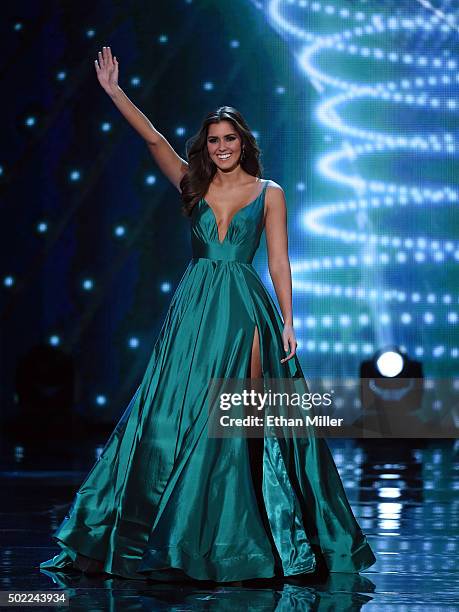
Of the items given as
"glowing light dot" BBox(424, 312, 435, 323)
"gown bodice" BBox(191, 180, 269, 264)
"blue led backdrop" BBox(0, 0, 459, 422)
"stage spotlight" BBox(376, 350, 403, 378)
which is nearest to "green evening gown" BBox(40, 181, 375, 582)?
"gown bodice" BBox(191, 180, 269, 264)

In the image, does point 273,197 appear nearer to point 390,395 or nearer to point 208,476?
point 208,476

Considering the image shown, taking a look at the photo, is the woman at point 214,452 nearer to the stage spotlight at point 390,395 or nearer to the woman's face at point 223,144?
the woman's face at point 223,144

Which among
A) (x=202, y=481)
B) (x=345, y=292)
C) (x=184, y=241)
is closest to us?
(x=202, y=481)

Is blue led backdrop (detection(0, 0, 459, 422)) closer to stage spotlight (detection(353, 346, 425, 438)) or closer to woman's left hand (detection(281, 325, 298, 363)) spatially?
stage spotlight (detection(353, 346, 425, 438))

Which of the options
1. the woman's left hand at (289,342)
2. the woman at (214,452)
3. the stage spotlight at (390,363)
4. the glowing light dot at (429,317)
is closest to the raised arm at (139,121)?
the woman at (214,452)

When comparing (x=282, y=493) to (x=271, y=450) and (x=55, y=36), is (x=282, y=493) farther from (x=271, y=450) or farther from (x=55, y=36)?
(x=55, y=36)

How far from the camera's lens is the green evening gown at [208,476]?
2547 millimetres

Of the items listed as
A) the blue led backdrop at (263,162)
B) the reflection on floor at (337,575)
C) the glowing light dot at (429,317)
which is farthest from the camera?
the glowing light dot at (429,317)

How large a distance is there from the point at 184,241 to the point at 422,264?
146cm

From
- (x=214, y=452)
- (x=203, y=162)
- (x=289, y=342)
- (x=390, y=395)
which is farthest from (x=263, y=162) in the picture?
(x=214, y=452)

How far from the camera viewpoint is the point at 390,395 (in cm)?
726

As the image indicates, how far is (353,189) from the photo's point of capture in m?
7.00

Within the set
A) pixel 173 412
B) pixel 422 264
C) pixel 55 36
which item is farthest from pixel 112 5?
pixel 173 412

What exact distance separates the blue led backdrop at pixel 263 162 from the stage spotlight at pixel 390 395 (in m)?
0.10
